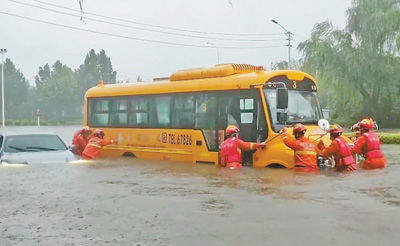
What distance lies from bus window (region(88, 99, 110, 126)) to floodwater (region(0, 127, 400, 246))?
5.15 m

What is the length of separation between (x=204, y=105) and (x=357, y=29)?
2814cm

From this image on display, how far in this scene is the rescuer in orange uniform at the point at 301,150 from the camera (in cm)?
1243

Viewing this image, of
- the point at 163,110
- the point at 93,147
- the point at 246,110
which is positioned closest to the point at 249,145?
the point at 246,110

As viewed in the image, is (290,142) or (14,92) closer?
(290,142)

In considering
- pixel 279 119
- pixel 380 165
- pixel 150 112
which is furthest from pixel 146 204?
pixel 150 112

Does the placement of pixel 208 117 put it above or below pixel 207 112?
below

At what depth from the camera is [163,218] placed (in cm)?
800

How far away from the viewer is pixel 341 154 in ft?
40.9

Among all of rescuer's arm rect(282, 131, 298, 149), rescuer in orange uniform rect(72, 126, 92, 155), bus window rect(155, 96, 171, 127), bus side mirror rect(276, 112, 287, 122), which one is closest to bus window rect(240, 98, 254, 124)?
bus side mirror rect(276, 112, 287, 122)

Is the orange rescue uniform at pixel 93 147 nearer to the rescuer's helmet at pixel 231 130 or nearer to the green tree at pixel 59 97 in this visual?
the rescuer's helmet at pixel 231 130

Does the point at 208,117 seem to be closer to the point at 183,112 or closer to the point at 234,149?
the point at 183,112

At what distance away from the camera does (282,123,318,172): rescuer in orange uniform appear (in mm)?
12434

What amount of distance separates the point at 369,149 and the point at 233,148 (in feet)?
10.3

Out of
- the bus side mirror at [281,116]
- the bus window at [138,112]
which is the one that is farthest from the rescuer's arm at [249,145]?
the bus window at [138,112]
